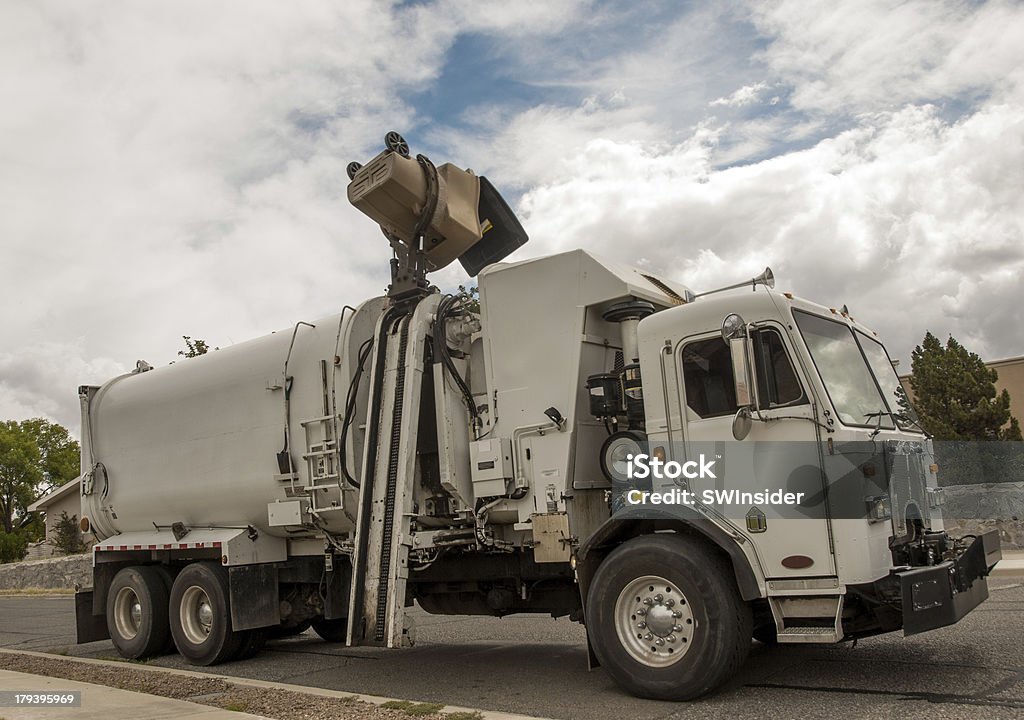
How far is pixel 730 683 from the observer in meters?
6.54

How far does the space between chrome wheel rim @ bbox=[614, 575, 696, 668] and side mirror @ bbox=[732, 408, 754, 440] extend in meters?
1.11

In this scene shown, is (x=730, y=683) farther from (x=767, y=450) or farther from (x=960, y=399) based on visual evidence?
(x=960, y=399)

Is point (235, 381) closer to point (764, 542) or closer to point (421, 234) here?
point (421, 234)

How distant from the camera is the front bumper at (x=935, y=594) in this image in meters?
5.67

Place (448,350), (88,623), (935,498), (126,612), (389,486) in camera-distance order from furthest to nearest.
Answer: (88,623) < (126,612) < (448,350) < (389,486) < (935,498)

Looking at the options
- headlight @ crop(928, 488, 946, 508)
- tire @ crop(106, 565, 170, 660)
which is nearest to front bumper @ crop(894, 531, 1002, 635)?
headlight @ crop(928, 488, 946, 508)

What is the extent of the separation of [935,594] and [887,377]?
2.02 meters

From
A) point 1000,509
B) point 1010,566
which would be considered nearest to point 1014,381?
point 1000,509

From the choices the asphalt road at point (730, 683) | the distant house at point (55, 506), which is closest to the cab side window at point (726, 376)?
the asphalt road at point (730, 683)

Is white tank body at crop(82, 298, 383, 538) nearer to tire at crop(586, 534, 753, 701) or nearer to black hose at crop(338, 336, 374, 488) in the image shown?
black hose at crop(338, 336, 374, 488)

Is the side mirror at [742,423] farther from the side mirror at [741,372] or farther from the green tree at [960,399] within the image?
the green tree at [960,399]

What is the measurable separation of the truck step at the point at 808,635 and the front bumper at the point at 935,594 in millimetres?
433

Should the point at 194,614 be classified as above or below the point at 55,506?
below

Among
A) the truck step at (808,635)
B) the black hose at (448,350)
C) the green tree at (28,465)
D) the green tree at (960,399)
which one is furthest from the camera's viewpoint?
the green tree at (28,465)
